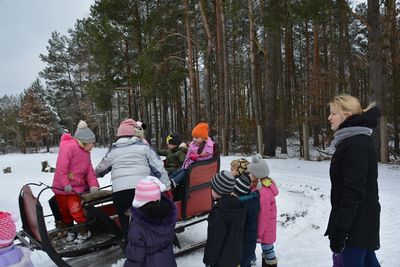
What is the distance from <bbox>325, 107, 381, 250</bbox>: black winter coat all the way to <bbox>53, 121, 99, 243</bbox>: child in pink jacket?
3.02m

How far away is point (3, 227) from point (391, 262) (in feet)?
13.1

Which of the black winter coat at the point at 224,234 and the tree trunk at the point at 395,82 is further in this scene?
the tree trunk at the point at 395,82

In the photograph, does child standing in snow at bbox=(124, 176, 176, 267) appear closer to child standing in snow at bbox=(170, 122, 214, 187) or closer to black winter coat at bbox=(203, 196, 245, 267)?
black winter coat at bbox=(203, 196, 245, 267)

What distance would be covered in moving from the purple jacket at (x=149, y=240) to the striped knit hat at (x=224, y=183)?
0.54m

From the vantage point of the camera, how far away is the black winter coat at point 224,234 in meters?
3.32

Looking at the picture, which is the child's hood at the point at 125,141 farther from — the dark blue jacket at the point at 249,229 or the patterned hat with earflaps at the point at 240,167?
the dark blue jacket at the point at 249,229

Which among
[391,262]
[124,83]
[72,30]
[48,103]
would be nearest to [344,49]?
[124,83]

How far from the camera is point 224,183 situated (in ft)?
11.3

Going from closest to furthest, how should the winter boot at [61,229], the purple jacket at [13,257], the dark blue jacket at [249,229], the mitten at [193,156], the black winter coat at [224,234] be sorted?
1. the purple jacket at [13,257]
2. the black winter coat at [224,234]
3. the dark blue jacket at [249,229]
4. the winter boot at [61,229]
5. the mitten at [193,156]

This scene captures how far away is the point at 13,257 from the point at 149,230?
1021 millimetres

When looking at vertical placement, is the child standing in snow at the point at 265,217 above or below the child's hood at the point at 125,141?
below

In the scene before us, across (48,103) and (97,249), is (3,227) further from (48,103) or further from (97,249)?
(48,103)

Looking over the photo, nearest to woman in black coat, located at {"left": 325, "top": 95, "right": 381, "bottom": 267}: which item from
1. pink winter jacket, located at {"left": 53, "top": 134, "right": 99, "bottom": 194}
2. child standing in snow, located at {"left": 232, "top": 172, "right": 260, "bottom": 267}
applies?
child standing in snow, located at {"left": 232, "top": 172, "right": 260, "bottom": 267}

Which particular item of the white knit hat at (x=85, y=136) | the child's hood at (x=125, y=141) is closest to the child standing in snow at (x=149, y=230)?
the child's hood at (x=125, y=141)
